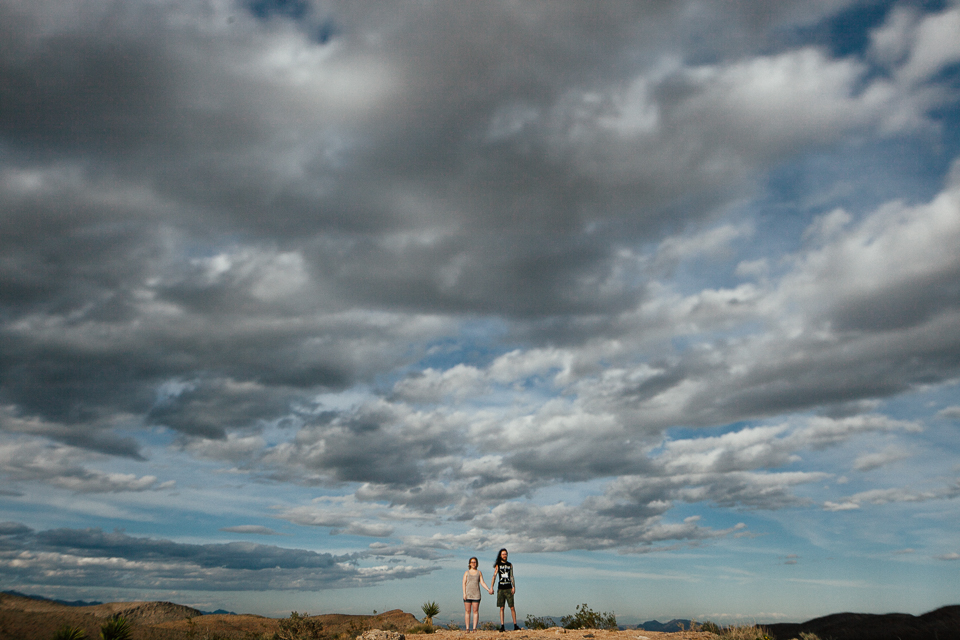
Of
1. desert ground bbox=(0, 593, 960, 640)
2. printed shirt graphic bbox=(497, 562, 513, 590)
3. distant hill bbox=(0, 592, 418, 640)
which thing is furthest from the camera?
printed shirt graphic bbox=(497, 562, 513, 590)

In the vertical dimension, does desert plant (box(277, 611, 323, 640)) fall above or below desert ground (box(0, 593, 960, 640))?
below

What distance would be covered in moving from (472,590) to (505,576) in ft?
4.15

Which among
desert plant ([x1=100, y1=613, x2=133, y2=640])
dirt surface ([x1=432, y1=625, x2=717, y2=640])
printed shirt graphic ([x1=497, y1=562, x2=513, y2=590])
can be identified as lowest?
dirt surface ([x1=432, y1=625, x2=717, y2=640])

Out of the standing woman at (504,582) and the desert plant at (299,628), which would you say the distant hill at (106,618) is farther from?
the standing woman at (504,582)

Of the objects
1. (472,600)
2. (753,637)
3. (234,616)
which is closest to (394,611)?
(234,616)

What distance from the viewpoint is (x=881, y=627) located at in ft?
56.5

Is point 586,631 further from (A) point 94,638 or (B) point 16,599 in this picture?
(B) point 16,599

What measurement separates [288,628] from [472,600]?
44.6 feet

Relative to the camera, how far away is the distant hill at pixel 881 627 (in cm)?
1612

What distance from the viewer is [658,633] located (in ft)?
65.4

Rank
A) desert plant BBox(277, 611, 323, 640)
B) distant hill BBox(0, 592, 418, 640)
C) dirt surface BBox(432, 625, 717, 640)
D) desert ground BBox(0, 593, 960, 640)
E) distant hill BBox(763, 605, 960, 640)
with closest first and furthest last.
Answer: distant hill BBox(763, 605, 960, 640), desert ground BBox(0, 593, 960, 640), dirt surface BBox(432, 625, 717, 640), distant hill BBox(0, 592, 418, 640), desert plant BBox(277, 611, 323, 640)

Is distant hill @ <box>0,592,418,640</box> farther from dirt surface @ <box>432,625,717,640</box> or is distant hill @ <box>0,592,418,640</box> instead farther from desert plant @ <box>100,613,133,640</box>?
dirt surface @ <box>432,625,717,640</box>

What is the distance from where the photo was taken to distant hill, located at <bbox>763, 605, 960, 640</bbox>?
16.1 meters

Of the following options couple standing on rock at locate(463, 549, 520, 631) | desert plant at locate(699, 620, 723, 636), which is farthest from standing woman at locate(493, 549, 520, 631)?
desert plant at locate(699, 620, 723, 636)
